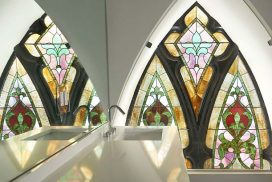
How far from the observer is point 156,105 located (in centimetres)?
393

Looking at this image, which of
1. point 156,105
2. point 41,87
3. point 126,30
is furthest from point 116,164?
point 156,105

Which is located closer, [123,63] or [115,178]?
[115,178]

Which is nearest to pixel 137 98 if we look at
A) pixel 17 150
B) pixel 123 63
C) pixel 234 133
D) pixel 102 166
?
pixel 123 63

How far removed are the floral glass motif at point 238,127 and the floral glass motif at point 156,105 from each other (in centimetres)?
49

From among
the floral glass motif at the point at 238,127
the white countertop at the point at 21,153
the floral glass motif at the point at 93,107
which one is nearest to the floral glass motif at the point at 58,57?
the floral glass motif at the point at 93,107

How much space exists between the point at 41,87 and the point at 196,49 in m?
2.68

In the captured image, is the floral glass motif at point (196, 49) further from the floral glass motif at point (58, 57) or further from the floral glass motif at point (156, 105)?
the floral glass motif at point (58, 57)

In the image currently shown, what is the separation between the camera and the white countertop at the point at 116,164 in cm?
119

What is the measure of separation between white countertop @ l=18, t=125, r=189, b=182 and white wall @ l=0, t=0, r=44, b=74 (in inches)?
18.4

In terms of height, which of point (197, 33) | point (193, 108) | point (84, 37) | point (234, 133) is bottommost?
point (234, 133)

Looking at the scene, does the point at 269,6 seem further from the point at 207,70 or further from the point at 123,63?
the point at 123,63

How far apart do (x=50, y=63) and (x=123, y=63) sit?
1.33 metres

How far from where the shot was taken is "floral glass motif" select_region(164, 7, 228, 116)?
393cm

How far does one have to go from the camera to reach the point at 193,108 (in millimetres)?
3947
